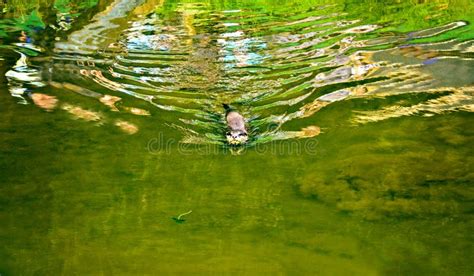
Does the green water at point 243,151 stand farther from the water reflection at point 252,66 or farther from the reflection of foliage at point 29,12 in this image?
the reflection of foliage at point 29,12

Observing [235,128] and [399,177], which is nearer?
[399,177]

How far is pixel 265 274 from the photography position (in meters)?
2.92

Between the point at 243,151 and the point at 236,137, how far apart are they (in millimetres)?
187

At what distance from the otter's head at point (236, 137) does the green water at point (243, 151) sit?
0.07 m

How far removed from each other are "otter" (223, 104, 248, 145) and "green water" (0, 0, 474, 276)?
0.26ft

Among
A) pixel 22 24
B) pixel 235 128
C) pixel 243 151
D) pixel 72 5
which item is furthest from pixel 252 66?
pixel 72 5

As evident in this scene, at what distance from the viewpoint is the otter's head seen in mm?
4441

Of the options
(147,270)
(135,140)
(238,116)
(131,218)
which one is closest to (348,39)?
(238,116)

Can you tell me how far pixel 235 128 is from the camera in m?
4.61

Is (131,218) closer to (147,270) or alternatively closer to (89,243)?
(89,243)

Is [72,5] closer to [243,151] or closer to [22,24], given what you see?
[22,24]

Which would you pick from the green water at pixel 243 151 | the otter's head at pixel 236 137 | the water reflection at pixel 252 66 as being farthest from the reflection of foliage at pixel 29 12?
the otter's head at pixel 236 137

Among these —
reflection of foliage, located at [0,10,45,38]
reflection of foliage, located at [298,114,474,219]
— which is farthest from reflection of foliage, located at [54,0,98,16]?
reflection of foliage, located at [298,114,474,219]

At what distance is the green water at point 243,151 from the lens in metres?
3.15
